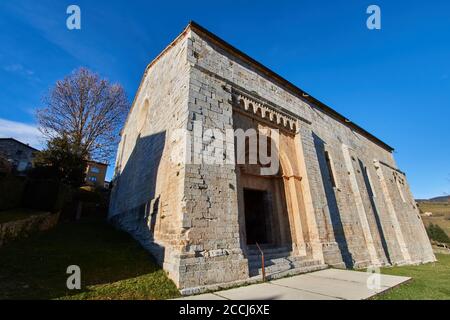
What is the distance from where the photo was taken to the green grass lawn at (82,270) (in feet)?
13.6

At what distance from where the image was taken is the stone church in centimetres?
555

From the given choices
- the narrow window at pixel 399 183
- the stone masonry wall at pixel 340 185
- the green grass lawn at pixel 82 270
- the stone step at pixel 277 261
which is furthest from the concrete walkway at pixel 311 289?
the narrow window at pixel 399 183

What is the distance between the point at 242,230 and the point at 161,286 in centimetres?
274

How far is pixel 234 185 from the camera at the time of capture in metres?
6.41

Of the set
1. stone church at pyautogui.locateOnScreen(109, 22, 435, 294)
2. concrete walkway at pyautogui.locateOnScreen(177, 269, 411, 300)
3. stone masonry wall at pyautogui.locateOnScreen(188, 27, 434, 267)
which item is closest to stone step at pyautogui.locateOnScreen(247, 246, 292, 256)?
stone church at pyautogui.locateOnScreen(109, 22, 435, 294)

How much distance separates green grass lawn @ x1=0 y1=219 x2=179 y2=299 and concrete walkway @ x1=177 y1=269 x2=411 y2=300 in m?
1.22

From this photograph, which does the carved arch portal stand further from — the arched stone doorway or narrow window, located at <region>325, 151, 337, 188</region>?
narrow window, located at <region>325, 151, 337, 188</region>

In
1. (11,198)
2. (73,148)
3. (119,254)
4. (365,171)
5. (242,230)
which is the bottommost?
(119,254)

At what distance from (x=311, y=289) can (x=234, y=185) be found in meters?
3.14

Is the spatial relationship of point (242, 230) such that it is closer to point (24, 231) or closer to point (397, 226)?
point (24, 231)

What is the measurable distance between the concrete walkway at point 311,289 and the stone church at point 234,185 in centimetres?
45
